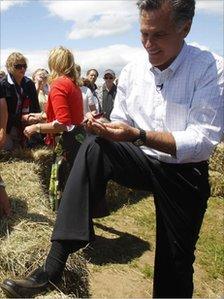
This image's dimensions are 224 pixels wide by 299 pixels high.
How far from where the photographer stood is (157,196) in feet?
10.7

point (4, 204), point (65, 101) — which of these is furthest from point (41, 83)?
point (4, 204)

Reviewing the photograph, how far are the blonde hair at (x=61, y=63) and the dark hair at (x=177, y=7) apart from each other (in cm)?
253

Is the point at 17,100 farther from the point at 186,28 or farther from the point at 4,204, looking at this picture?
the point at 186,28

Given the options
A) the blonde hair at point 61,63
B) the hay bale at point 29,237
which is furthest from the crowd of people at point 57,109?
the hay bale at point 29,237

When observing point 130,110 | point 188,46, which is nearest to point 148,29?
point 188,46

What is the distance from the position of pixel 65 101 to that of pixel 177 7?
2.54m

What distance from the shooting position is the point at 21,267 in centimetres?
402

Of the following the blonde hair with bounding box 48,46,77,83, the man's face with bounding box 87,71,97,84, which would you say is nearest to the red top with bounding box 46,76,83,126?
the blonde hair with bounding box 48,46,77,83

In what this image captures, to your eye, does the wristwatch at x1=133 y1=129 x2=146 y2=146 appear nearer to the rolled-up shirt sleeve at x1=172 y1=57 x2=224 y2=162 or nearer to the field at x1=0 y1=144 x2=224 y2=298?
the rolled-up shirt sleeve at x1=172 y1=57 x2=224 y2=162

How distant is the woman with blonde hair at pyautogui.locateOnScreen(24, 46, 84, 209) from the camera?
5.35 metres

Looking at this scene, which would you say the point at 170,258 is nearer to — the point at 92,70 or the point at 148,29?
the point at 148,29

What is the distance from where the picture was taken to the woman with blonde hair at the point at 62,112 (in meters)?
5.35

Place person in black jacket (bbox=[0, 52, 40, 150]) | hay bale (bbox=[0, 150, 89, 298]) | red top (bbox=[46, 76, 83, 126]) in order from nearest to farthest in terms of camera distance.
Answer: hay bale (bbox=[0, 150, 89, 298]) < red top (bbox=[46, 76, 83, 126]) < person in black jacket (bbox=[0, 52, 40, 150])

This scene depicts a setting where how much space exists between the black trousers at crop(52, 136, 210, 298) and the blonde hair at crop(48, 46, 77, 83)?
2.58 m
